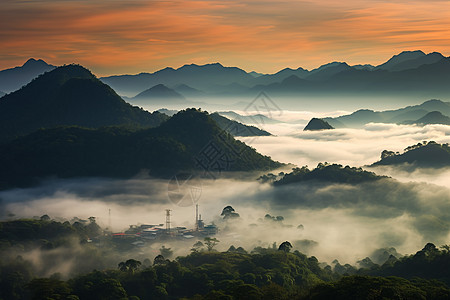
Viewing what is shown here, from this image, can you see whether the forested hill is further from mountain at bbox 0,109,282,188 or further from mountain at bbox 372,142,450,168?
mountain at bbox 372,142,450,168

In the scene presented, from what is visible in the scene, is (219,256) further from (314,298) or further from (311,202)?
(311,202)

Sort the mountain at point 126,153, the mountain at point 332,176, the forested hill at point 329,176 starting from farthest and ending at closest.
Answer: the mountain at point 126,153 < the forested hill at point 329,176 < the mountain at point 332,176

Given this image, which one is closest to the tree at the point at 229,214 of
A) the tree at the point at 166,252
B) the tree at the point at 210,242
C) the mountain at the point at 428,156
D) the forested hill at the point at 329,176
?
the tree at the point at 210,242

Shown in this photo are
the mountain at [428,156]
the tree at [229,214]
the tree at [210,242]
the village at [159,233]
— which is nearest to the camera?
the tree at [210,242]

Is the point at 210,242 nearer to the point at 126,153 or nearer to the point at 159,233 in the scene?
the point at 159,233

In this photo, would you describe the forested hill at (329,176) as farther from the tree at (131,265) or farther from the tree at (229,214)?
the tree at (131,265)

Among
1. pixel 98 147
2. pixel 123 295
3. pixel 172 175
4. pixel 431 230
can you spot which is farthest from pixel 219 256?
pixel 98 147

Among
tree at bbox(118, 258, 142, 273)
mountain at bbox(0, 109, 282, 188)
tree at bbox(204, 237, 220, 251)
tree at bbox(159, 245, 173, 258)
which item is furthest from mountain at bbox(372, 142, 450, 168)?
tree at bbox(118, 258, 142, 273)
